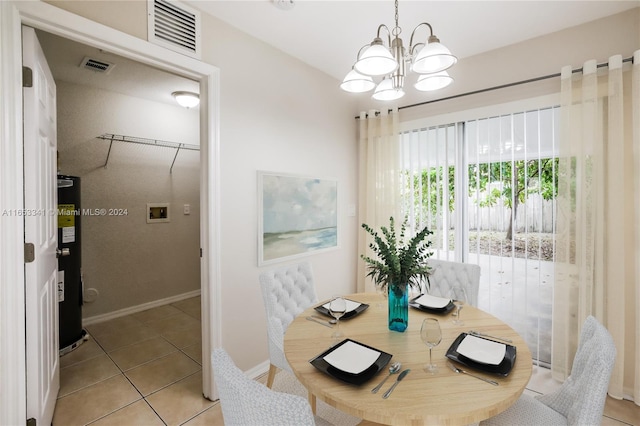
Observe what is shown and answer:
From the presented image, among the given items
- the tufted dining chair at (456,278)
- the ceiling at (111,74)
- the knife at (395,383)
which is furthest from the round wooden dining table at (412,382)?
the ceiling at (111,74)

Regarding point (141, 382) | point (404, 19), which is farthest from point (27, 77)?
point (404, 19)

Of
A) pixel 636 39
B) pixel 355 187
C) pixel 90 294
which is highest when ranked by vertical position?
pixel 636 39

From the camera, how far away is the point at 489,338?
4.50 feet

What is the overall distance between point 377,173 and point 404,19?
145 cm

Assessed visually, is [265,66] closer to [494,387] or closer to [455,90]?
[455,90]

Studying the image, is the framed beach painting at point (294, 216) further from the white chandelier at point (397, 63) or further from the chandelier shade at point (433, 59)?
the chandelier shade at point (433, 59)

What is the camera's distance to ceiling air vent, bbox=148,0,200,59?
1827 millimetres

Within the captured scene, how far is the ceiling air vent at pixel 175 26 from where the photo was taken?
71.9 inches

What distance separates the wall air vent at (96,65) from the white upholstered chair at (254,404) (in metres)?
3.02

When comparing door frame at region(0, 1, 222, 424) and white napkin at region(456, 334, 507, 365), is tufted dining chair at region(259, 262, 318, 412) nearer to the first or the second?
white napkin at region(456, 334, 507, 365)

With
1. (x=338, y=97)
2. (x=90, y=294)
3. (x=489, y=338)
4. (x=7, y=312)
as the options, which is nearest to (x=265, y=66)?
(x=338, y=97)

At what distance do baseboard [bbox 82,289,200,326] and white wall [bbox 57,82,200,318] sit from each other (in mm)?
47

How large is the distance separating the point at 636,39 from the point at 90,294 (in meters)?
5.37

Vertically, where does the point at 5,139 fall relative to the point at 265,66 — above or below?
below
